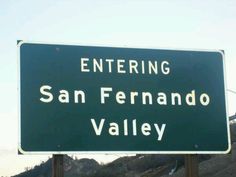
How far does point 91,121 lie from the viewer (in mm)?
7945

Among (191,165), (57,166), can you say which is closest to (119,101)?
(57,166)

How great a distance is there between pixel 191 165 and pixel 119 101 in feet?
4.11

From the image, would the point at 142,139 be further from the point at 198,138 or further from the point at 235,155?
the point at 235,155

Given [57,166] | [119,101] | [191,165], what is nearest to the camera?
[57,166]

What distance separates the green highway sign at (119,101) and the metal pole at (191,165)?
132mm

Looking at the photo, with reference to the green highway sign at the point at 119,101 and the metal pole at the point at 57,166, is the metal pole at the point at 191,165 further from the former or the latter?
the metal pole at the point at 57,166

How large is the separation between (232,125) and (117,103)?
28.9 m

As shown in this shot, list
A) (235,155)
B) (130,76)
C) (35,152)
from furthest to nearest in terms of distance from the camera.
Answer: (235,155) < (130,76) < (35,152)

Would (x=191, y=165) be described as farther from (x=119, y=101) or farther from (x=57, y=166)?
(x=57, y=166)

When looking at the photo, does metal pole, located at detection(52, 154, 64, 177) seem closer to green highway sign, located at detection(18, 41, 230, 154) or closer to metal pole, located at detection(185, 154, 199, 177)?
Answer: green highway sign, located at detection(18, 41, 230, 154)

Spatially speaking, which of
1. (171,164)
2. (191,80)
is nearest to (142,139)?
(191,80)

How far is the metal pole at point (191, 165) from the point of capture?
330 inches

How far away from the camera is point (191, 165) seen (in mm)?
8391

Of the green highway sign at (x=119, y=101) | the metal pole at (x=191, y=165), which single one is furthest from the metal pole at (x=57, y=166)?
the metal pole at (x=191, y=165)
